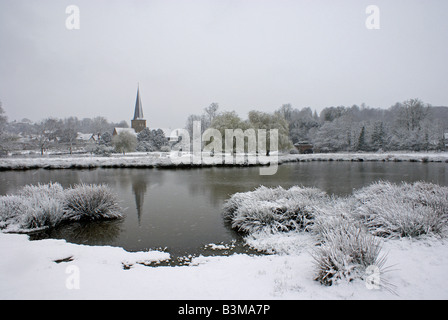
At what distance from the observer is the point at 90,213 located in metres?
7.70

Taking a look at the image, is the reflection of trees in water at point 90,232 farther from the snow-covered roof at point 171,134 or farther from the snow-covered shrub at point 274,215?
the snow-covered roof at point 171,134

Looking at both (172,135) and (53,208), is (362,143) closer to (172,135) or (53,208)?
(53,208)

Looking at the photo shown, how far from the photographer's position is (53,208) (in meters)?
7.06

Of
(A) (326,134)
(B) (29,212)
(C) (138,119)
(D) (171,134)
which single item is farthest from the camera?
(D) (171,134)

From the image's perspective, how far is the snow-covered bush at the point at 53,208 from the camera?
6.80 meters

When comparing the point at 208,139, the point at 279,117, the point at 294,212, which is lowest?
the point at 294,212

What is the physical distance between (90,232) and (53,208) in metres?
1.37

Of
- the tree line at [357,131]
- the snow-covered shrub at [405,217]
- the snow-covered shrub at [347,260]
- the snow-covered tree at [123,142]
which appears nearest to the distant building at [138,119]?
the tree line at [357,131]

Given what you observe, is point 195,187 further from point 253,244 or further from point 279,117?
point 279,117

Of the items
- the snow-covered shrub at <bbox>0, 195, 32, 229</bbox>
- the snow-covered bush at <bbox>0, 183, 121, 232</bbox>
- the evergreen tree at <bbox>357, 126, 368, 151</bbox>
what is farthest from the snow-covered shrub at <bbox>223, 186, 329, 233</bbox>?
the evergreen tree at <bbox>357, 126, 368, 151</bbox>

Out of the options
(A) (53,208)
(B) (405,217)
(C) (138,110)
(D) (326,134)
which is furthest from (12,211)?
(C) (138,110)

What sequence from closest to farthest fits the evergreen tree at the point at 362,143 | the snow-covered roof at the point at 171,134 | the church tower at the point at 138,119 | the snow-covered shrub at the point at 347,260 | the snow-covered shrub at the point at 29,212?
the snow-covered shrub at the point at 347,260 → the snow-covered shrub at the point at 29,212 → the evergreen tree at the point at 362,143 → the snow-covered roof at the point at 171,134 → the church tower at the point at 138,119

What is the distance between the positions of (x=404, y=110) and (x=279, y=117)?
98.5 ft
